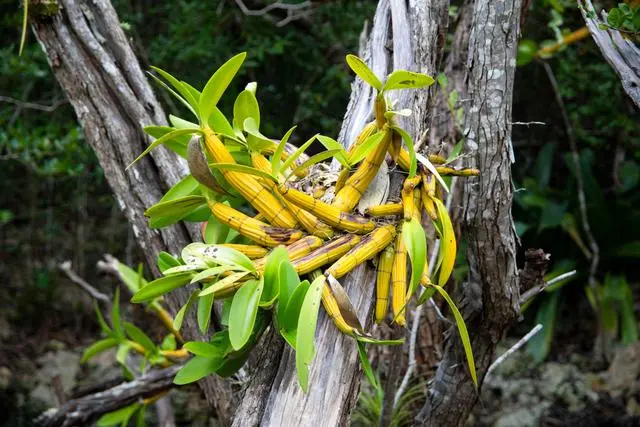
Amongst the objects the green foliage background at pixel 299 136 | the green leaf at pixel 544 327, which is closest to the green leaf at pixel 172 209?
the green foliage background at pixel 299 136

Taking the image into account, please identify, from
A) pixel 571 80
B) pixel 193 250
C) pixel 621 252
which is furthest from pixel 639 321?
pixel 193 250

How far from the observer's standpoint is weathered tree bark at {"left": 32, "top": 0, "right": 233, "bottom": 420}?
121 centimetres

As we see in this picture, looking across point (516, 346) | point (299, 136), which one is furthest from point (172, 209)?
point (299, 136)

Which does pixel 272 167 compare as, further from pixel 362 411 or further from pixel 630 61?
pixel 362 411

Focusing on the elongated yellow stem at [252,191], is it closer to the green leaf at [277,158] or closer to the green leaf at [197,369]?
the green leaf at [277,158]

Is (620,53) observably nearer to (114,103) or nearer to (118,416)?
(114,103)

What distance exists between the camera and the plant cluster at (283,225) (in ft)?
2.77

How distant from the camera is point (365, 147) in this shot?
0.90 meters

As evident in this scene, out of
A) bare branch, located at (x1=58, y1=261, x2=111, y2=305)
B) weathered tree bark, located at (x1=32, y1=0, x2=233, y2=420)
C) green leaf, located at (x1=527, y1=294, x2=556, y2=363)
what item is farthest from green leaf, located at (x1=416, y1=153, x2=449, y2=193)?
green leaf, located at (x1=527, y1=294, x2=556, y2=363)

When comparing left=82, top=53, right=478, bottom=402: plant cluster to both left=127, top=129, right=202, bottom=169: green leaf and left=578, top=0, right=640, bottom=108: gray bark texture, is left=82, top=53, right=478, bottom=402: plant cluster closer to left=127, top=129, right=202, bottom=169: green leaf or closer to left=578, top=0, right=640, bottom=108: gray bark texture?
left=127, top=129, right=202, bottom=169: green leaf

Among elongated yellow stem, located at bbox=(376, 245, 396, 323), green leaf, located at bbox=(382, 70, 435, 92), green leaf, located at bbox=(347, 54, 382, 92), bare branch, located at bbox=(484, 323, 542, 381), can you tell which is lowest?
bare branch, located at bbox=(484, 323, 542, 381)

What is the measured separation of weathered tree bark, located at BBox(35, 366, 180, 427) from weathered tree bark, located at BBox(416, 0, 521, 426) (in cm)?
73

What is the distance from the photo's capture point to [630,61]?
3.43 feet

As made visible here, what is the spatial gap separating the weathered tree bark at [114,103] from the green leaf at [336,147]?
44 centimetres
